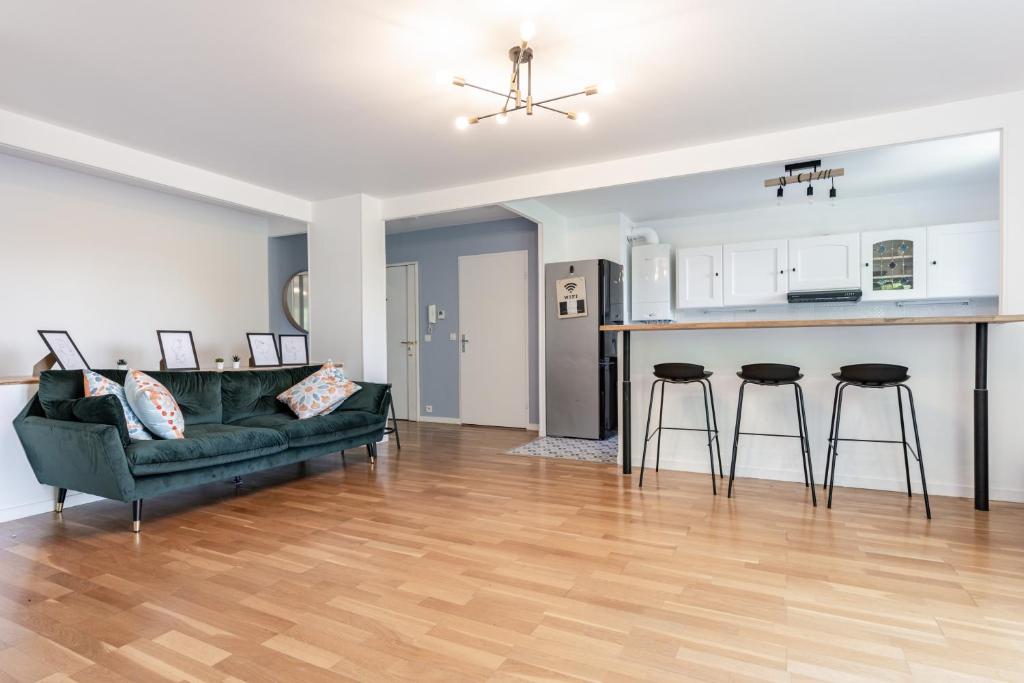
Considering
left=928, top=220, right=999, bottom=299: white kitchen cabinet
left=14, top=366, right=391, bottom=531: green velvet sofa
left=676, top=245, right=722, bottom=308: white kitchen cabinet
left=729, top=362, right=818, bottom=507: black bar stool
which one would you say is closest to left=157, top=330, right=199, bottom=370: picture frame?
left=14, top=366, right=391, bottom=531: green velvet sofa

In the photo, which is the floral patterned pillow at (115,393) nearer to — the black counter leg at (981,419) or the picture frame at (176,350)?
the picture frame at (176,350)

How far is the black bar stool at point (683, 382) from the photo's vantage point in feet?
12.0

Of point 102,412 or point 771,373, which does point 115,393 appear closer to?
point 102,412

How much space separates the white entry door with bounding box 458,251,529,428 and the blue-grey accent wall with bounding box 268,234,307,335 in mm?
1949

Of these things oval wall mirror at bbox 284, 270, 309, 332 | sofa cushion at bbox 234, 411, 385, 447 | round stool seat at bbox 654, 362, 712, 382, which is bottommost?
→ sofa cushion at bbox 234, 411, 385, 447

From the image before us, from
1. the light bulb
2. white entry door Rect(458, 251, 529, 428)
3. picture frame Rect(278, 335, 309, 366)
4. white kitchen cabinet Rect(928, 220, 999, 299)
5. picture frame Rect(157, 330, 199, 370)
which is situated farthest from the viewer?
white entry door Rect(458, 251, 529, 428)

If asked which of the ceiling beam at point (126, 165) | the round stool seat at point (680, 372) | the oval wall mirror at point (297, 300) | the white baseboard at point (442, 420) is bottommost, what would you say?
the white baseboard at point (442, 420)

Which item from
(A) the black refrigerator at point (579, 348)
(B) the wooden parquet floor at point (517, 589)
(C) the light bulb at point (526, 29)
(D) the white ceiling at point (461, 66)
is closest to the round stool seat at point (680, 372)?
(B) the wooden parquet floor at point (517, 589)

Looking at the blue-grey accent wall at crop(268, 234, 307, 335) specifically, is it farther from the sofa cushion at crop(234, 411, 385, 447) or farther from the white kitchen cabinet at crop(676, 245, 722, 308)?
the white kitchen cabinet at crop(676, 245, 722, 308)

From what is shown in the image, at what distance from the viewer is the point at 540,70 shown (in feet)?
9.75

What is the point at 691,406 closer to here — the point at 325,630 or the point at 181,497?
the point at 325,630

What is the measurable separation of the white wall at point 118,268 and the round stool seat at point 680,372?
446cm

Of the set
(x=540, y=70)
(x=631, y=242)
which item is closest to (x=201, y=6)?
(x=540, y=70)

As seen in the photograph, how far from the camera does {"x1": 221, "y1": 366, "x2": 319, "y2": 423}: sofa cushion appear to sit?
4.17m
